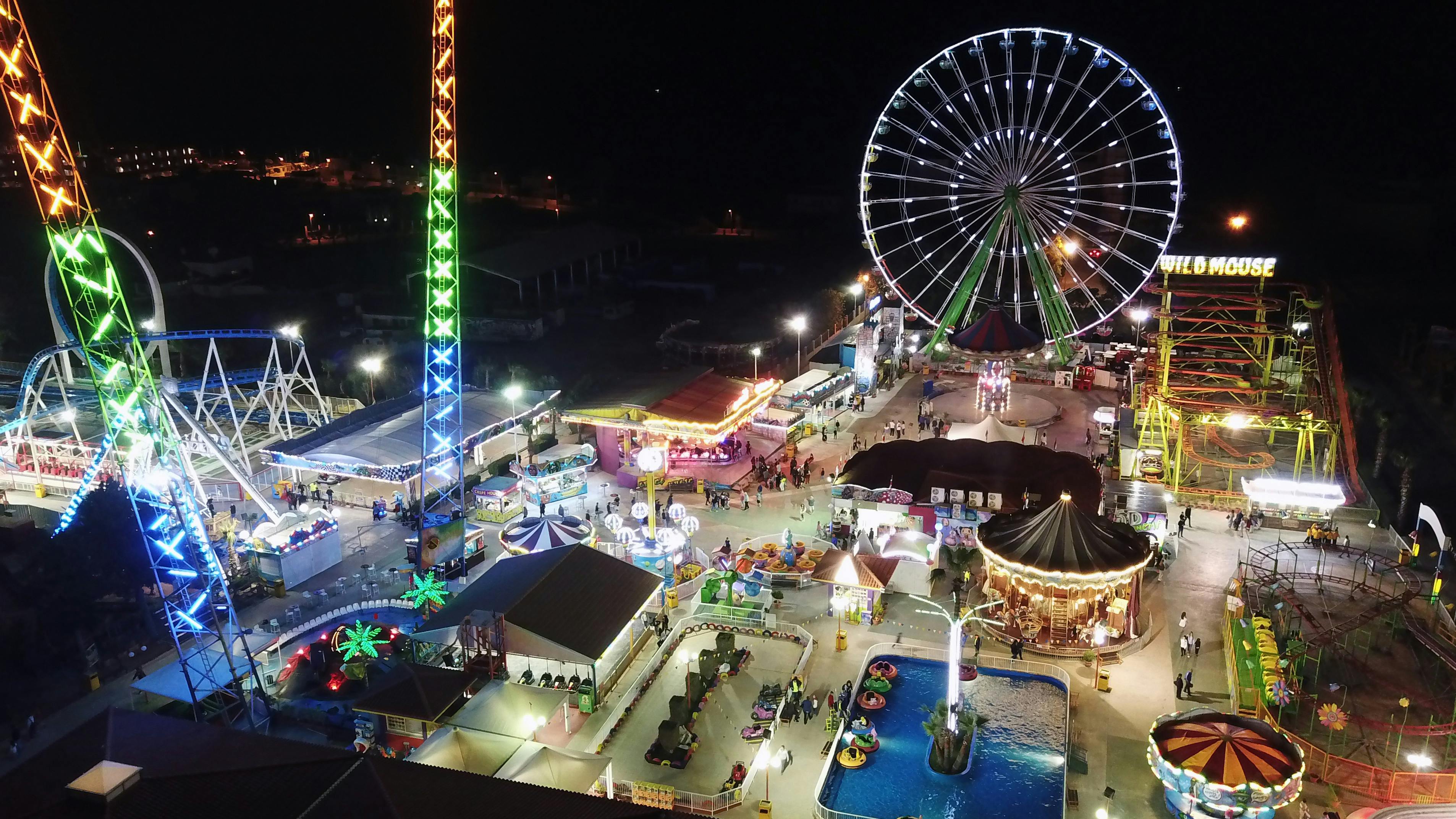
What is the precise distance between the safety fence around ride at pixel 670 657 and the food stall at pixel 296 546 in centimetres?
1120

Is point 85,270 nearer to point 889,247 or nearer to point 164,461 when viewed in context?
point 164,461

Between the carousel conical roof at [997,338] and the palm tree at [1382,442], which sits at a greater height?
the carousel conical roof at [997,338]

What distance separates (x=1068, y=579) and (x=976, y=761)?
232 inches

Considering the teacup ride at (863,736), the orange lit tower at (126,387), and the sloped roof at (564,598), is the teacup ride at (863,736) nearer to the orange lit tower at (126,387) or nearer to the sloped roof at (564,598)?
the sloped roof at (564,598)

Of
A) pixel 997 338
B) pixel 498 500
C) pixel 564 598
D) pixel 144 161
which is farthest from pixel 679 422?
pixel 144 161

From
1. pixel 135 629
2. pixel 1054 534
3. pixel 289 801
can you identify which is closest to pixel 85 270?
pixel 135 629

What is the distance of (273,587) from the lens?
91.0 ft

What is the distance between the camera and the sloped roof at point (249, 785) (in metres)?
13.0

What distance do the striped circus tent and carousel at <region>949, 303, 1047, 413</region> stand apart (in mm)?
20943

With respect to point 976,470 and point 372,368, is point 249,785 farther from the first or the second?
point 372,368

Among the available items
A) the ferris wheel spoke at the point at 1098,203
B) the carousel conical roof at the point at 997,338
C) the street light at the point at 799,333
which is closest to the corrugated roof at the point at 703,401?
the street light at the point at 799,333

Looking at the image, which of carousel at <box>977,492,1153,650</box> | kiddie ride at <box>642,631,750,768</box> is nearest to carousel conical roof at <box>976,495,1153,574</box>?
carousel at <box>977,492,1153,650</box>

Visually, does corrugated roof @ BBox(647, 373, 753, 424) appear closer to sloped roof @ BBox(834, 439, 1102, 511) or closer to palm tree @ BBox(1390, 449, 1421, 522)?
sloped roof @ BBox(834, 439, 1102, 511)

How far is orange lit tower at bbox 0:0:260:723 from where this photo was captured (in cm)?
1834
